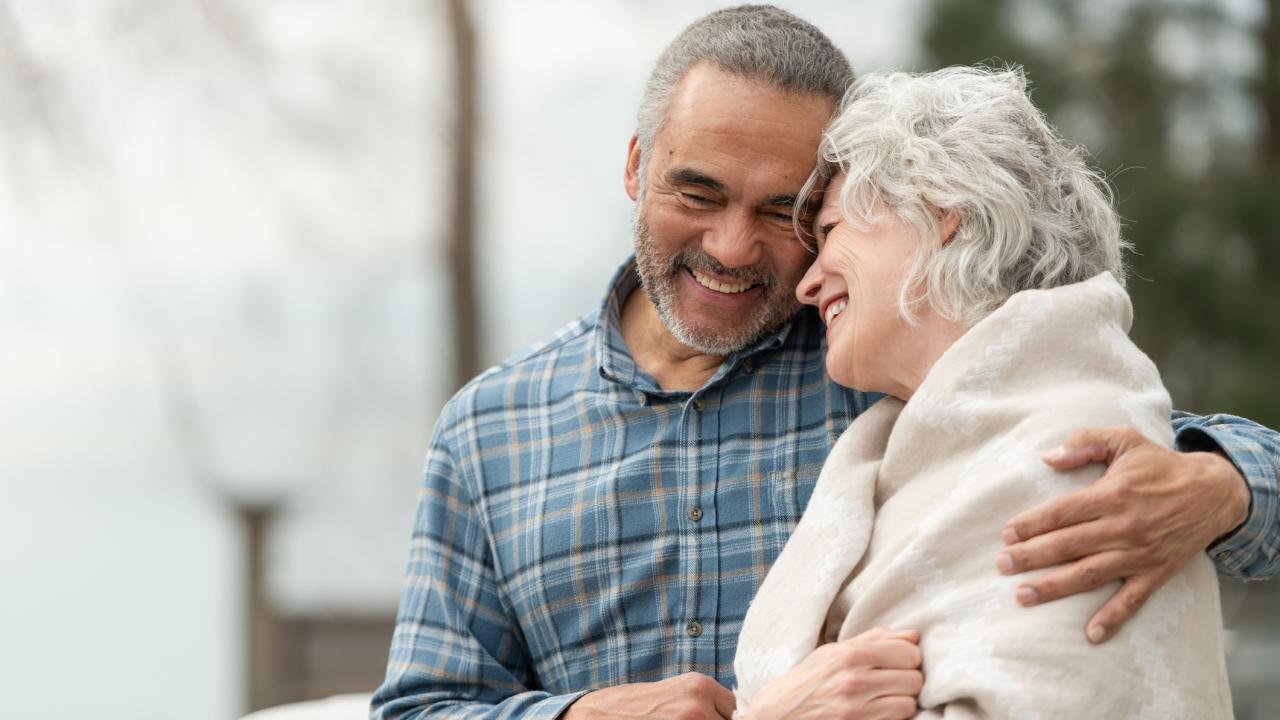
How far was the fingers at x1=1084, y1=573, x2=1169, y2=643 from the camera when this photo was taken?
1474mm

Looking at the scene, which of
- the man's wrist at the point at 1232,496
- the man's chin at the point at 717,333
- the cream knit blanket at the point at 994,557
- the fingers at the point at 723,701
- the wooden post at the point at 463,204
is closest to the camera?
the cream knit blanket at the point at 994,557

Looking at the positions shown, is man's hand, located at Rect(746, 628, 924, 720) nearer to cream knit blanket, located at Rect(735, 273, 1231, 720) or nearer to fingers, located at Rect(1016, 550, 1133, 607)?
cream knit blanket, located at Rect(735, 273, 1231, 720)

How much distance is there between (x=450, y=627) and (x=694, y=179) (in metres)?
0.76

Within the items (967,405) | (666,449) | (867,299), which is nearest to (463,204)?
(666,449)

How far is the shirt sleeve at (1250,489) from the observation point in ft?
5.59

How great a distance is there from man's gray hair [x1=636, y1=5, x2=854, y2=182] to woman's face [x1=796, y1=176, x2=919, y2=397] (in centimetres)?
26

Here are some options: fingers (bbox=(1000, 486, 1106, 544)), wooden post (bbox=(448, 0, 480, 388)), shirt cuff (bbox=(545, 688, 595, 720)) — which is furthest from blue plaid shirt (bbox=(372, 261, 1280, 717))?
wooden post (bbox=(448, 0, 480, 388))

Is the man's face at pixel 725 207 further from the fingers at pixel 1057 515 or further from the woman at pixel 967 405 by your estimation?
the fingers at pixel 1057 515

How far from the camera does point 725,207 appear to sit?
195 centimetres

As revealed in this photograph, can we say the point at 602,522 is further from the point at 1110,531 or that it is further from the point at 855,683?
the point at 1110,531

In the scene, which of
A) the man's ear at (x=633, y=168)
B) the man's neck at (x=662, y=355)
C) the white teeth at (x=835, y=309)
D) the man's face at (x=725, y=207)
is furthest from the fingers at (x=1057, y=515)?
the man's ear at (x=633, y=168)

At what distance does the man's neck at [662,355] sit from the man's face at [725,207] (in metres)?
0.09

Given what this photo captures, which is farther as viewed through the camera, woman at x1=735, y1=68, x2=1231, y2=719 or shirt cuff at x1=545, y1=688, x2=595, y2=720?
shirt cuff at x1=545, y1=688, x2=595, y2=720

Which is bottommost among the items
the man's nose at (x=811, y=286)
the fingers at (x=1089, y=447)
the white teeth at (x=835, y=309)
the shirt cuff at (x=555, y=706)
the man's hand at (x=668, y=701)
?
the shirt cuff at (x=555, y=706)
